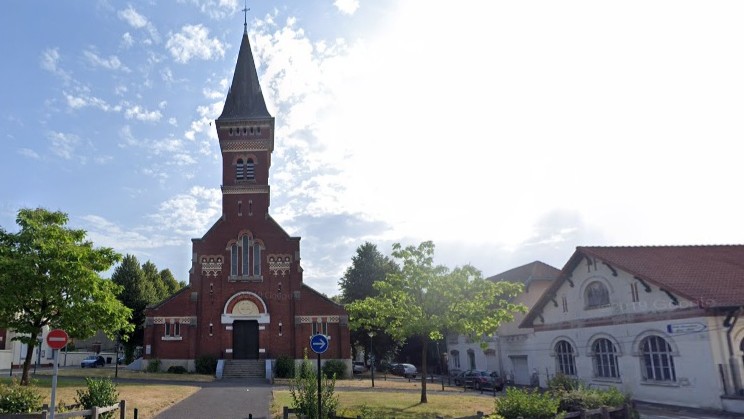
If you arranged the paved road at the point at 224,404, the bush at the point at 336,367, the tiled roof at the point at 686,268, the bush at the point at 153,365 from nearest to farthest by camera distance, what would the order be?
the paved road at the point at 224,404, the tiled roof at the point at 686,268, the bush at the point at 153,365, the bush at the point at 336,367

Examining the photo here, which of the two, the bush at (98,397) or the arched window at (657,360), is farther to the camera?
the arched window at (657,360)

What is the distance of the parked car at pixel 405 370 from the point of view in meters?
48.0

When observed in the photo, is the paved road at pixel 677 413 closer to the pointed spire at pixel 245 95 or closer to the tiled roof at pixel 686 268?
the tiled roof at pixel 686 268

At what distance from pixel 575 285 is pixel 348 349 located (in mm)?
19328

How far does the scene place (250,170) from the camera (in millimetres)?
46281

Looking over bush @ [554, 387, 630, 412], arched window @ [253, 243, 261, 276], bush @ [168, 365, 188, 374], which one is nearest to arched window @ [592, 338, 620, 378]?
bush @ [554, 387, 630, 412]

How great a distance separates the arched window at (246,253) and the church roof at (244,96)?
1089 cm

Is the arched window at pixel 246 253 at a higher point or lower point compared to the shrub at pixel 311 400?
higher

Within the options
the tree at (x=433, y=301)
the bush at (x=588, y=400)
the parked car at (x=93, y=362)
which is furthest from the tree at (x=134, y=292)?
the bush at (x=588, y=400)

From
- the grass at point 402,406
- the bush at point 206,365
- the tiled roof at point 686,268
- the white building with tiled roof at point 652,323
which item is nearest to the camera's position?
the grass at point 402,406

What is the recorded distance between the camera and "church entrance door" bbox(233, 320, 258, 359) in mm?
42031

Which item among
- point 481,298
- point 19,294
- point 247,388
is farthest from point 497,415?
point 19,294

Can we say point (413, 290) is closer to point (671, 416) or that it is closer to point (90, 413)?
point (671, 416)

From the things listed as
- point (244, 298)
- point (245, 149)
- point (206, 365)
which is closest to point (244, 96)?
point (245, 149)
